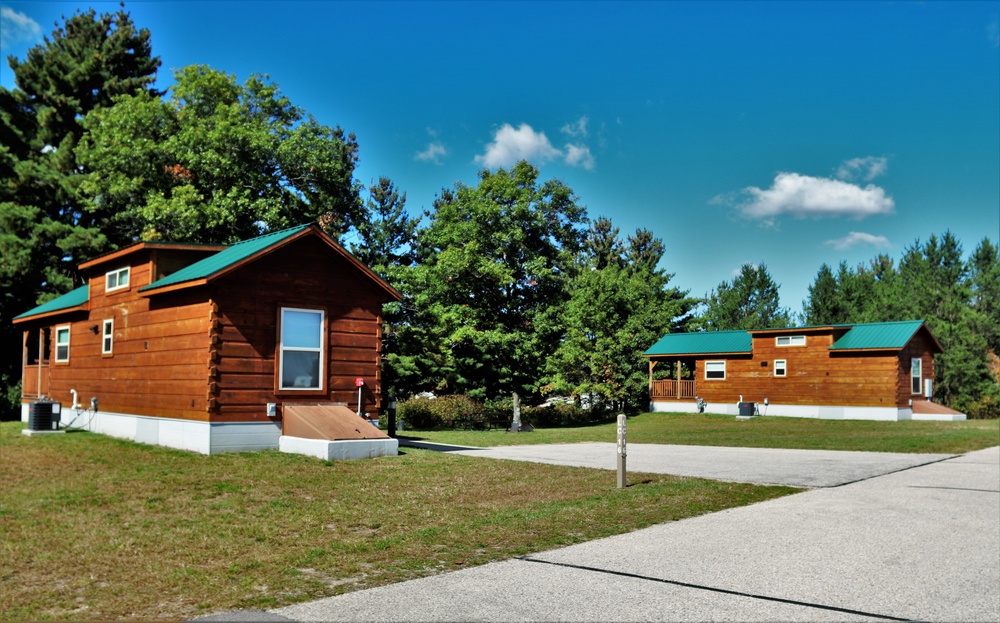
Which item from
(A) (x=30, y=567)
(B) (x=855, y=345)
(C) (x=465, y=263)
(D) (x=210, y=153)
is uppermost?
(D) (x=210, y=153)

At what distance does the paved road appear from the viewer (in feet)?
19.3

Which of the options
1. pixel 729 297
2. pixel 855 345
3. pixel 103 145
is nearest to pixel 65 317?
pixel 103 145

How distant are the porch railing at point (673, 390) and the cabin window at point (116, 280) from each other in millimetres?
33449

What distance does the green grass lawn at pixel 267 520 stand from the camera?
22.4ft

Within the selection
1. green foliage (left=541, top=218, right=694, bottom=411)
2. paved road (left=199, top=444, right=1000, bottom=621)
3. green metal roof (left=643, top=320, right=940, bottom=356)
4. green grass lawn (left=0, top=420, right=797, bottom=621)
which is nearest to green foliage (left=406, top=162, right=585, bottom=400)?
green foliage (left=541, top=218, right=694, bottom=411)

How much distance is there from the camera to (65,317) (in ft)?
80.8

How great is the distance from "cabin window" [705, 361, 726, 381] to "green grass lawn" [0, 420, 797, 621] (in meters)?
32.0

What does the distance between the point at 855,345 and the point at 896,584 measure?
1437 inches

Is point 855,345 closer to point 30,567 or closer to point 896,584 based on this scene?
point 896,584

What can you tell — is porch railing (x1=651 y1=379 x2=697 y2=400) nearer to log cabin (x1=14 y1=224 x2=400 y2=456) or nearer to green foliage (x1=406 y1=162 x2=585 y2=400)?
green foliage (x1=406 y1=162 x2=585 y2=400)

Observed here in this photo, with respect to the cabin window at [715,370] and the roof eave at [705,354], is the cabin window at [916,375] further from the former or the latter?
the cabin window at [715,370]

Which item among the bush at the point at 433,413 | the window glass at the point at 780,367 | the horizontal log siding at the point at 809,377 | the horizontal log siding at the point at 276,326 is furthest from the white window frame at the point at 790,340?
the horizontal log siding at the point at 276,326

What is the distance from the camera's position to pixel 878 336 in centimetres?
4028

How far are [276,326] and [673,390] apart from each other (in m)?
34.3
